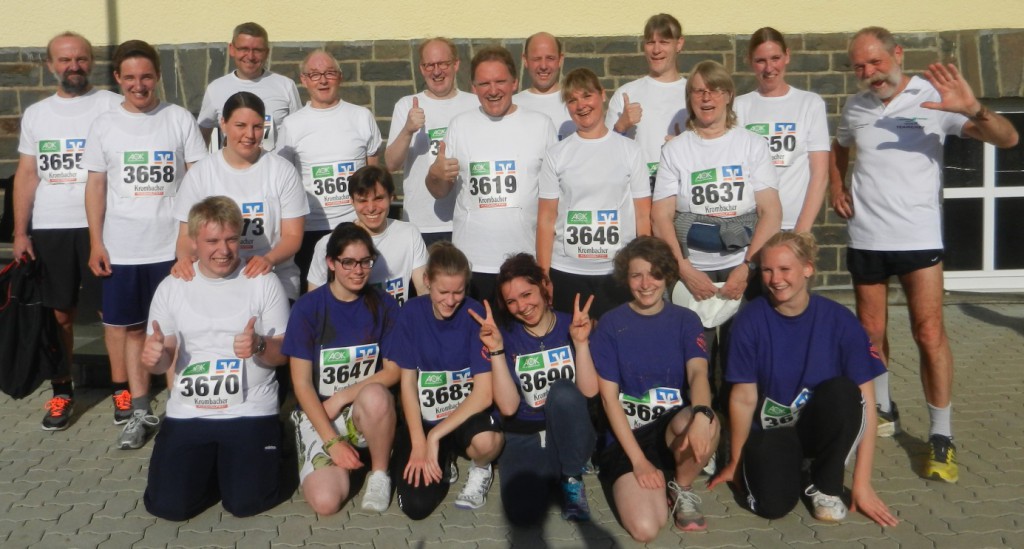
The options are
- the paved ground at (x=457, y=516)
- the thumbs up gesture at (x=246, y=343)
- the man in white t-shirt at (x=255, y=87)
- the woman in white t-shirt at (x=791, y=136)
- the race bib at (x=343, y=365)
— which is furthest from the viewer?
the man in white t-shirt at (x=255, y=87)

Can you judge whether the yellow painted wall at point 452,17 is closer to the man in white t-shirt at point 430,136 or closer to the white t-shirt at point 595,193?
the man in white t-shirt at point 430,136

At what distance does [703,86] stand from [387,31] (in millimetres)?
3461

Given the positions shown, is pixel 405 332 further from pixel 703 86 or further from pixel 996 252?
pixel 996 252

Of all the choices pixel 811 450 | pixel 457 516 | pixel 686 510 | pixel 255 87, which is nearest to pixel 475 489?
pixel 457 516

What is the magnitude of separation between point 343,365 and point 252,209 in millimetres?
890

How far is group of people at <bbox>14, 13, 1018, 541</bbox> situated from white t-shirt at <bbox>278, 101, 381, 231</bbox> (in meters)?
0.02

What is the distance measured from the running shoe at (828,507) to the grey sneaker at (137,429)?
10.3ft

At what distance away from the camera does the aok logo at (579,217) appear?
16.1 ft

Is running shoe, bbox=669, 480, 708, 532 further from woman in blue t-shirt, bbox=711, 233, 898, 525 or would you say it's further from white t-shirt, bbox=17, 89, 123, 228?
white t-shirt, bbox=17, 89, 123, 228

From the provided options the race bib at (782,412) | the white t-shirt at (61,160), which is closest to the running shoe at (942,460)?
the race bib at (782,412)

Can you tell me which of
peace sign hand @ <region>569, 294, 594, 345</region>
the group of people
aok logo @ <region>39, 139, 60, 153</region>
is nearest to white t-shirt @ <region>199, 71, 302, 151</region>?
the group of people

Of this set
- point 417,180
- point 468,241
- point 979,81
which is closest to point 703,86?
point 468,241

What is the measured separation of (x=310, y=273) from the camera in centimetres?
494

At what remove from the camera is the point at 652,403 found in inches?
175
